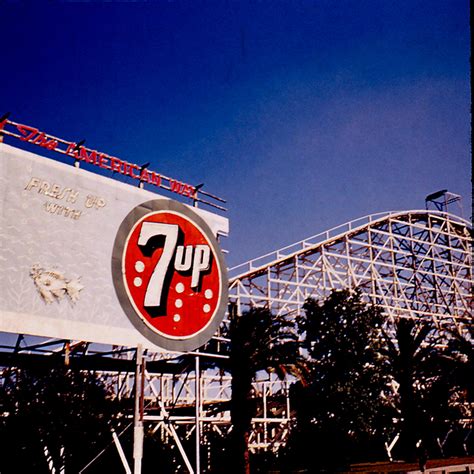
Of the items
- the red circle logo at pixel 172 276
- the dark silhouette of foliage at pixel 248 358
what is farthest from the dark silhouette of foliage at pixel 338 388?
the red circle logo at pixel 172 276

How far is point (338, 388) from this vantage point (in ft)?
92.2

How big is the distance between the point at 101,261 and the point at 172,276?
364cm

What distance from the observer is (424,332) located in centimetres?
2898

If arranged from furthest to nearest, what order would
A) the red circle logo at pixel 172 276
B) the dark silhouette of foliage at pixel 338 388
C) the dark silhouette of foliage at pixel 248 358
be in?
the dark silhouette of foliage at pixel 338 388 < the red circle logo at pixel 172 276 < the dark silhouette of foliage at pixel 248 358

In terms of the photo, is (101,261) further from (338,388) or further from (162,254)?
(338,388)

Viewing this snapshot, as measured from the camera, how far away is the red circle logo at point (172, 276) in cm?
2575

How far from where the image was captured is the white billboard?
22.1m

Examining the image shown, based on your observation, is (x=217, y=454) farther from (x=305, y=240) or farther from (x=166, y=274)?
(x=305, y=240)

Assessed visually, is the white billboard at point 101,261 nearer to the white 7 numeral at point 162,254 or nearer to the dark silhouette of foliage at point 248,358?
the white 7 numeral at point 162,254

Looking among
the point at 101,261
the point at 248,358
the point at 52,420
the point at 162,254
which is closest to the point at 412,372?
the point at 248,358

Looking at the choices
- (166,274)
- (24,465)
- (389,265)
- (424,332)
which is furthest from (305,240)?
(24,465)

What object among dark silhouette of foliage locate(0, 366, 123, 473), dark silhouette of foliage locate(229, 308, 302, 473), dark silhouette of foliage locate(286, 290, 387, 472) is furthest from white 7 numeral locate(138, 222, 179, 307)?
dark silhouette of foliage locate(286, 290, 387, 472)

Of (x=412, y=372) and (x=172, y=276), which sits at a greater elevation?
(x=172, y=276)

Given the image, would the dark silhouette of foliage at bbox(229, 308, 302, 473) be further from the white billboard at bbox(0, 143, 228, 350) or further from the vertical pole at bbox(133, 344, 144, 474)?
the vertical pole at bbox(133, 344, 144, 474)
